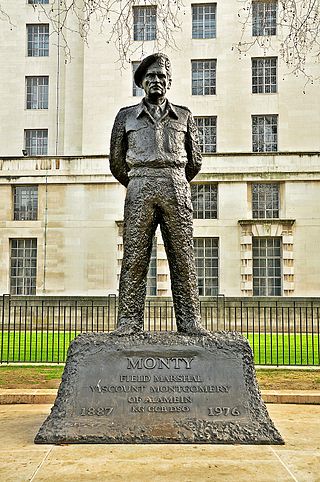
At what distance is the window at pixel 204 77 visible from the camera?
120 ft

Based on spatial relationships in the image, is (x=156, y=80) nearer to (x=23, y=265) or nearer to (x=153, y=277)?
(x=153, y=277)

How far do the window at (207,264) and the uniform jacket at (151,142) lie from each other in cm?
2659

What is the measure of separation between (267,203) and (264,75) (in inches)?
321

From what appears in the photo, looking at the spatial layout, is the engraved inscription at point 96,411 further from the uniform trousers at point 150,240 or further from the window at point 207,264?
the window at point 207,264

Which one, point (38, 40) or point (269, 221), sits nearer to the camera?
point (269, 221)

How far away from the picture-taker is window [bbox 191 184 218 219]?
34281 millimetres

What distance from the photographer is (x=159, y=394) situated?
20.4 feet

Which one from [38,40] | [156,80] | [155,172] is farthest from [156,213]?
[38,40]

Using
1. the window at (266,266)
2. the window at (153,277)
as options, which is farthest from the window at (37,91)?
the window at (266,266)

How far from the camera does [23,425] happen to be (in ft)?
23.3

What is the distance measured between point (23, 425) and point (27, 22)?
124ft

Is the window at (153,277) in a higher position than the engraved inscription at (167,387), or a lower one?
higher

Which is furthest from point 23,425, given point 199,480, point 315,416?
point 315,416

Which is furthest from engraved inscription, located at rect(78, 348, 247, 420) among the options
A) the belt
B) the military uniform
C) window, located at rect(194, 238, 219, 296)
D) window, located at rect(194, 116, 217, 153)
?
window, located at rect(194, 116, 217, 153)
